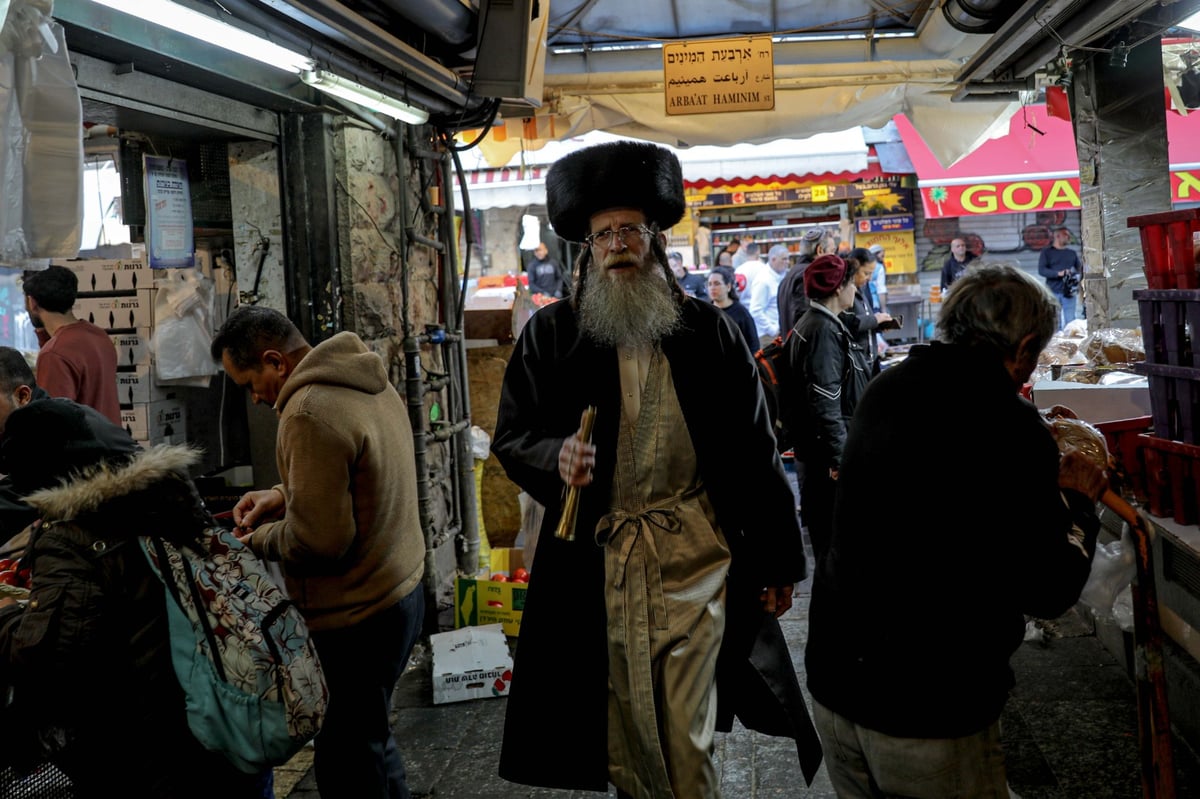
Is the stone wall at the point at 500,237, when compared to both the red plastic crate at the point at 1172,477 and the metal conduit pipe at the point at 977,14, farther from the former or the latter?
the red plastic crate at the point at 1172,477

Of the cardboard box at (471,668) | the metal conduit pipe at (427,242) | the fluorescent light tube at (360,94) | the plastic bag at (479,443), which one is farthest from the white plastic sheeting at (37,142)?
the plastic bag at (479,443)

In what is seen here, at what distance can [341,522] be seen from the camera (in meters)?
2.98

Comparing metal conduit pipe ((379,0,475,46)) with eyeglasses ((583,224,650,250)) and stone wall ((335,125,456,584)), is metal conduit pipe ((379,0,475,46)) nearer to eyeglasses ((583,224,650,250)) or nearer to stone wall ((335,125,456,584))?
stone wall ((335,125,456,584))

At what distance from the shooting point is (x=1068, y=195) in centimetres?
1588

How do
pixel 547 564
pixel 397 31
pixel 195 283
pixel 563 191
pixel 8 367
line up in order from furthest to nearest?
pixel 195 283, pixel 397 31, pixel 8 367, pixel 563 191, pixel 547 564

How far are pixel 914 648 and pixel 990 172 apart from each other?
50.6 feet

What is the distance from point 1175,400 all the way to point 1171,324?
0.24 m

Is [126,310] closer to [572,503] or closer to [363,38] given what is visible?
[363,38]

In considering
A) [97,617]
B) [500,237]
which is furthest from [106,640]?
[500,237]

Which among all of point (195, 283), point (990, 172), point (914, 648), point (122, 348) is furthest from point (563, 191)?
point (990, 172)

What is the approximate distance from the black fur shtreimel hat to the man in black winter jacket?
1.09 metres

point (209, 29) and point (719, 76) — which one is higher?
point (719, 76)

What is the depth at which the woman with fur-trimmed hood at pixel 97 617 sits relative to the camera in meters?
2.38

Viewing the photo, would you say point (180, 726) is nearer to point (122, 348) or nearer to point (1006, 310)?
point (1006, 310)
